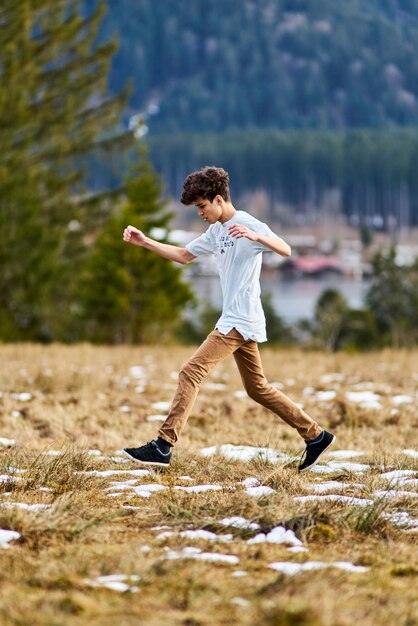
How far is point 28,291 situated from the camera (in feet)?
116

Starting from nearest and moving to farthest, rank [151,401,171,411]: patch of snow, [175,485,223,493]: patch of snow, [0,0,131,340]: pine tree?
1. [175,485,223,493]: patch of snow
2. [151,401,171,411]: patch of snow
3. [0,0,131,340]: pine tree

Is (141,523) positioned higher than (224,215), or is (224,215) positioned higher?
(224,215)

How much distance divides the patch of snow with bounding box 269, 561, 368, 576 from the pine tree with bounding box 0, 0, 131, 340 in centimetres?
2802

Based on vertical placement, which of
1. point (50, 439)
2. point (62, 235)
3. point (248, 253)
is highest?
point (62, 235)

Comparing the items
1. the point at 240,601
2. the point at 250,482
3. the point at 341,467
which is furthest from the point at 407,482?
the point at 240,601

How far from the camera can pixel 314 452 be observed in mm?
5883

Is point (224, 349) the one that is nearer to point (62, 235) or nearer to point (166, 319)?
point (62, 235)

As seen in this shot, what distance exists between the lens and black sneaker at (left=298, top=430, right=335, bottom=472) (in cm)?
579

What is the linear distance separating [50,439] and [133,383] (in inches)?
177

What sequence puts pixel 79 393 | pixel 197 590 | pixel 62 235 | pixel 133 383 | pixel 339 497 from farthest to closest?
pixel 62 235 → pixel 133 383 → pixel 79 393 → pixel 339 497 → pixel 197 590

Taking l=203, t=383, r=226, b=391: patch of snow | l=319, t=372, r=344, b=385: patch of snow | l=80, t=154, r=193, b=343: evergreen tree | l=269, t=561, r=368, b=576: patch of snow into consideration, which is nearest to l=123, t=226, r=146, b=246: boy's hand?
l=269, t=561, r=368, b=576: patch of snow

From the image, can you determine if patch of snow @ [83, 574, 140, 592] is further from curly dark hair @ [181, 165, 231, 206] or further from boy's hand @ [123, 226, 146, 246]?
boy's hand @ [123, 226, 146, 246]

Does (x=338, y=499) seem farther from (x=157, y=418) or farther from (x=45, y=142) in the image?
(x=45, y=142)

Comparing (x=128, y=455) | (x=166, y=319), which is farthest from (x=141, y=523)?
(x=166, y=319)
